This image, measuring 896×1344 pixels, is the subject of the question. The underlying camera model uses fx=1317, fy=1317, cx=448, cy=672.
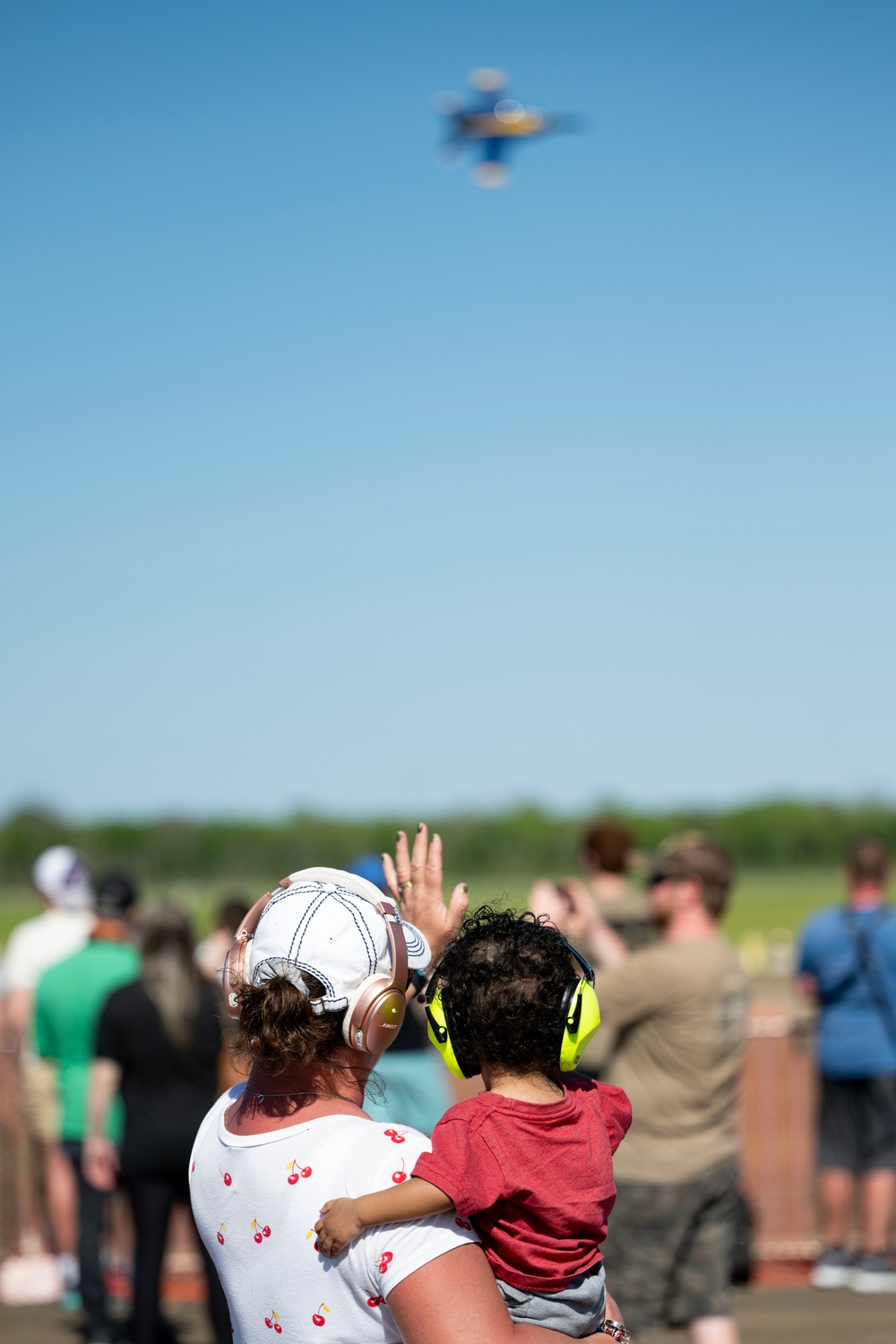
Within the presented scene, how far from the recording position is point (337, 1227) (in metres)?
1.46

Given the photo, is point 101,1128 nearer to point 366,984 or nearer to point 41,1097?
point 41,1097

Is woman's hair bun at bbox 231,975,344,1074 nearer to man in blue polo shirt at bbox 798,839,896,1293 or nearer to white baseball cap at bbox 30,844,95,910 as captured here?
white baseball cap at bbox 30,844,95,910

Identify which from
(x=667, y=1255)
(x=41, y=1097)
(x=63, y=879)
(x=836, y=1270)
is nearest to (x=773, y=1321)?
(x=836, y=1270)

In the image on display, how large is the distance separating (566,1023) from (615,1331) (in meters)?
0.49

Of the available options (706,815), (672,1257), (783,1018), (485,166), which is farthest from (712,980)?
(706,815)

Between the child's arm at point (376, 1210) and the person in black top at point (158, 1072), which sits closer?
the child's arm at point (376, 1210)

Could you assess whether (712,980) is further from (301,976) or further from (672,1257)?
(301,976)

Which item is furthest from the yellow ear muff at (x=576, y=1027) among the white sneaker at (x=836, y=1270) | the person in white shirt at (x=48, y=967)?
the white sneaker at (x=836, y=1270)

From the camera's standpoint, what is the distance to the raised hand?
6.52 ft

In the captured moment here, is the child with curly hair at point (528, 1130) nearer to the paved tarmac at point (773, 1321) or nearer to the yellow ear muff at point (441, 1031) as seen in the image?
the yellow ear muff at point (441, 1031)

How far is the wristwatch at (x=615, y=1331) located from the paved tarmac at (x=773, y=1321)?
380 cm

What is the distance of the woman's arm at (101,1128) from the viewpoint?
4922 millimetres

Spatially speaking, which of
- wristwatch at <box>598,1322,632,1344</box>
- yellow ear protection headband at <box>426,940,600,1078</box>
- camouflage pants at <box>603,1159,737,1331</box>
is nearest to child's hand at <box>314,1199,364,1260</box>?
yellow ear protection headband at <box>426,940,600,1078</box>

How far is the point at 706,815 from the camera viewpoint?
48.2 m
